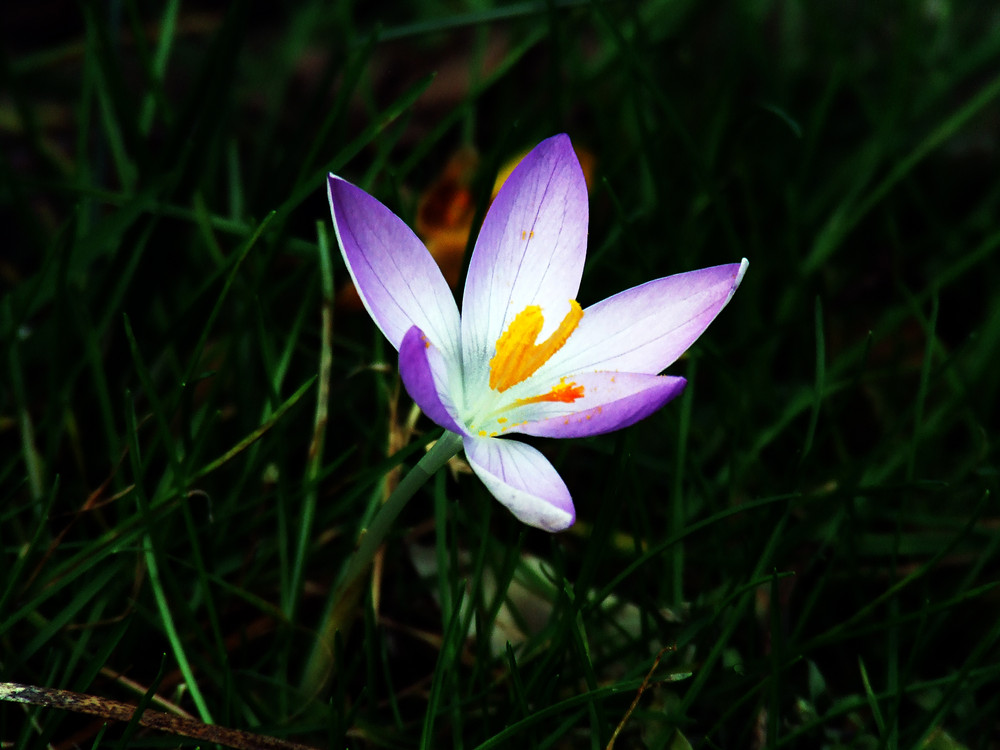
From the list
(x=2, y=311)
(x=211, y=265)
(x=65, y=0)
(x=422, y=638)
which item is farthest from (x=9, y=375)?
(x=65, y=0)

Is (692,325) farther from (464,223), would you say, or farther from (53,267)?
(53,267)

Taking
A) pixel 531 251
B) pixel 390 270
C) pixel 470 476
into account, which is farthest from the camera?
pixel 470 476

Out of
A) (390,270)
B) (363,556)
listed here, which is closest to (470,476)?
(363,556)

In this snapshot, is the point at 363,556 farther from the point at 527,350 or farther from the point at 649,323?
the point at 649,323

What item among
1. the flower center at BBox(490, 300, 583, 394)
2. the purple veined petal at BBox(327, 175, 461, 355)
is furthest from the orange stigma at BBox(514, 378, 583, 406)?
the purple veined petal at BBox(327, 175, 461, 355)

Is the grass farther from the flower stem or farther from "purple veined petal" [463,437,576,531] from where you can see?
"purple veined petal" [463,437,576,531]

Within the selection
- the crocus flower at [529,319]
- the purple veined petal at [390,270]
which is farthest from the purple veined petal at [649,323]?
the purple veined petal at [390,270]
